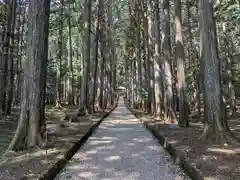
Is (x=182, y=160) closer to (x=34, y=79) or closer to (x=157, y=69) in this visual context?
(x=34, y=79)

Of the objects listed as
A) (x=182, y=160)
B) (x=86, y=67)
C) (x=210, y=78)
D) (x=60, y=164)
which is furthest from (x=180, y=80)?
(x=86, y=67)

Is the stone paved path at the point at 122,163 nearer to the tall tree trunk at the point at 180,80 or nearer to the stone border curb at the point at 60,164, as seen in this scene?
the stone border curb at the point at 60,164

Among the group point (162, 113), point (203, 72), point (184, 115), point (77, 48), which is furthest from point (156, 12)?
point (77, 48)

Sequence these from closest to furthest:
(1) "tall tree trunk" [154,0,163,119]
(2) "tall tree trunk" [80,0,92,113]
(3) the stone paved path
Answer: (3) the stone paved path < (1) "tall tree trunk" [154,0,163,119] < (2) "tall tree trunk" [80,0,92,113]

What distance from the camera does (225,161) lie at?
21.9 feet

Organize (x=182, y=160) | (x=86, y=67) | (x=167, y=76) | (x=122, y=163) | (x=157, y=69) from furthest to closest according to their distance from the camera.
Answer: (x=86, y=67), (x=157, y=69), (x=167, y=76), (x=122, y=163), (x=182, y=160)

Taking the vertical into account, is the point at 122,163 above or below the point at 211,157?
below

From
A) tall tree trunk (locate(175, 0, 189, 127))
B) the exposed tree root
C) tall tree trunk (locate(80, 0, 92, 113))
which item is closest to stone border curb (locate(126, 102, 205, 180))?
the exposed tree root

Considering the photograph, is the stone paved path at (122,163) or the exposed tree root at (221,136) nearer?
the stone paved path at (122,163)

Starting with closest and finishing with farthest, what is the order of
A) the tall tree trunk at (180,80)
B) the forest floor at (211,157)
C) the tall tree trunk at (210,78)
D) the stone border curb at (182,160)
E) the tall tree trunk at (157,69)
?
the forest floor at (211,157) < the stone border curb at (182,160) < the tall tree trunk at (210,78) < the tall tree trunk at (180,80) < the tall tree trunk at (157,69)

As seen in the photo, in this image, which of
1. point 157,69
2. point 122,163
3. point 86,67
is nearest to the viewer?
point 122,163

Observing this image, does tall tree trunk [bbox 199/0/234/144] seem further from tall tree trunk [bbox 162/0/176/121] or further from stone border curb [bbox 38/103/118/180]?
tall tree trunk [bbox 162/0/176/121]

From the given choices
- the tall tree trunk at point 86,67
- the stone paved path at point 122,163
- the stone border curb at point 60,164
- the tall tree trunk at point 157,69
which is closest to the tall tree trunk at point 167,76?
the tall tree trunk at point 157,69

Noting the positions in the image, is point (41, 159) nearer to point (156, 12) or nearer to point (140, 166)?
point (140, 166)
